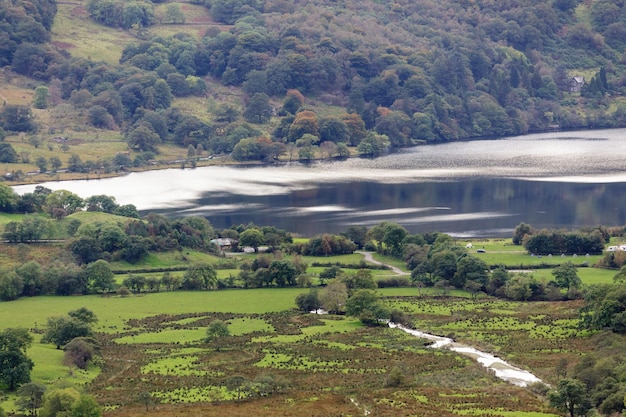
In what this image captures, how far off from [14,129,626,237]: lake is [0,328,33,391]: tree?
2470 inches

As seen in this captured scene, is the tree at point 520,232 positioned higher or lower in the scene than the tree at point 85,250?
higher

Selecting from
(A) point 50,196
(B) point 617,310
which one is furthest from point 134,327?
(A) point 50,196

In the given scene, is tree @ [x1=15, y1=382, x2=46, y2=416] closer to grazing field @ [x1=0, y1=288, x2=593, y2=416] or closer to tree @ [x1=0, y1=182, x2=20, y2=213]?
grazing field @ [x1=0, y1=288, x2=593, y2=416]

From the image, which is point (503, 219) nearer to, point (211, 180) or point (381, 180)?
point (381, 180)

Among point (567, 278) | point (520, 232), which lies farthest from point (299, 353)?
point (520, 232)

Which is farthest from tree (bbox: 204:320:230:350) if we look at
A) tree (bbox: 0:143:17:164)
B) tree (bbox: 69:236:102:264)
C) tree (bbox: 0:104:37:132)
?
tree (bbox: 0:104:37:132)

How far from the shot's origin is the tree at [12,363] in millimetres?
70938

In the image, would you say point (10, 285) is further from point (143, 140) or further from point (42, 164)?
point (143, 140)

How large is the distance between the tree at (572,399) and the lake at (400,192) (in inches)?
2552

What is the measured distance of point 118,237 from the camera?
114 metres

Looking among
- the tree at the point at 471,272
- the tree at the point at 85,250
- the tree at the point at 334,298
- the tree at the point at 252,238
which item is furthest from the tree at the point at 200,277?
the tree at the point at 471,272

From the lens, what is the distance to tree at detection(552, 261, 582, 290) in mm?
100875

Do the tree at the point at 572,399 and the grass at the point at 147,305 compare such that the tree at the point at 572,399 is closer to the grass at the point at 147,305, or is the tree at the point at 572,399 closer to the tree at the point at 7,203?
the grass at the point at 147,305

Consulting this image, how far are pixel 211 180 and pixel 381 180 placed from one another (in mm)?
25561
